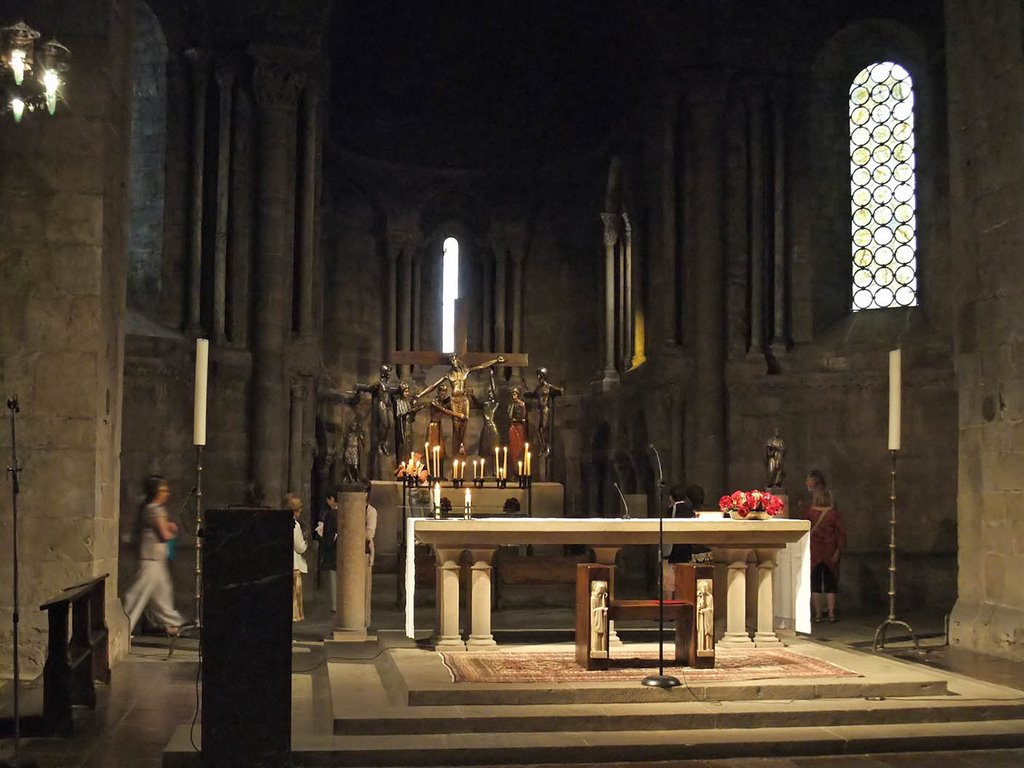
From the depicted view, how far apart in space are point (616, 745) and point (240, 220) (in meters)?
12.6

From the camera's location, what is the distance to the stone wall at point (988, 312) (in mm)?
11227

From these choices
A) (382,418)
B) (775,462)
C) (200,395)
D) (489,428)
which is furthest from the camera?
(489,428)

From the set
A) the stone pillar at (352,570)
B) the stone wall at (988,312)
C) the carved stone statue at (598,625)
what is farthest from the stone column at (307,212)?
the carved stone statue at (598,625)

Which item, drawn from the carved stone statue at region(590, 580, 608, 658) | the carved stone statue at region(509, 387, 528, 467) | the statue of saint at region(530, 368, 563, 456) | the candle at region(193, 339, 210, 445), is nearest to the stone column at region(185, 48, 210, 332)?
the carved stone statue at region(509, 387, 528, 467)

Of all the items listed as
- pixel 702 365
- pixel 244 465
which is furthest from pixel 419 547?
pixel 702 365

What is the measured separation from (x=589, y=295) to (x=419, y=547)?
8523 millimetres

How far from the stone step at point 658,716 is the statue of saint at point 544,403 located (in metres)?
10.3

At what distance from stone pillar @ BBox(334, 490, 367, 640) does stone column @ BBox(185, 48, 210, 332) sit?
736 cm

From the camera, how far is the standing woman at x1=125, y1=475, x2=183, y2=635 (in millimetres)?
11469

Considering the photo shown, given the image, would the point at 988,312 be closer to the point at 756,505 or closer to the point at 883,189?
the point at 756,505

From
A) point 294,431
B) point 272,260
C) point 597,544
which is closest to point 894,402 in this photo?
point 597,544

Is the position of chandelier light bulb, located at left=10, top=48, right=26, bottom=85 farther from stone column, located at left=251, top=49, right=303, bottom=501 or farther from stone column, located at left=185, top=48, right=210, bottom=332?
stone column, located at left=251, top=49, right=303, bottom=501

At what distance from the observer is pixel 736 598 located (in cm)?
1050

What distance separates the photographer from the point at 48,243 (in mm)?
10219
